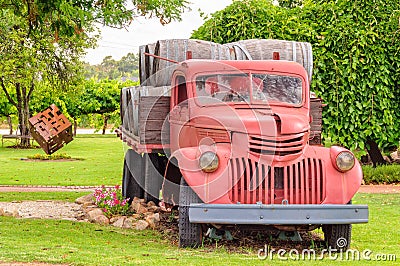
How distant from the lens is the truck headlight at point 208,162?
7410 mm

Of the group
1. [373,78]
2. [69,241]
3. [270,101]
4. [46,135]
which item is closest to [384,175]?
[373,78]

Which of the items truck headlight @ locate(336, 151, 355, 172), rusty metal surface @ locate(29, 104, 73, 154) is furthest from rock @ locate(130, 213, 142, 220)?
rusty metal surface @ locate(29, 104, 73, 154)

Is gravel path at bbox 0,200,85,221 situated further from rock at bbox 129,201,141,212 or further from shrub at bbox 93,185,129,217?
rock at bbox 129,201,141,212

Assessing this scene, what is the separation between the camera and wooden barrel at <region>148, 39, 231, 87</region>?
10211 mm

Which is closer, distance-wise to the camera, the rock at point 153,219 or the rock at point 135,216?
the rock at point 153,219

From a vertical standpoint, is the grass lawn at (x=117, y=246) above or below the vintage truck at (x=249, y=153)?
below

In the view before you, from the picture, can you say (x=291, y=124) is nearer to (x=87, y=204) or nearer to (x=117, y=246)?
(x=117, y=246)

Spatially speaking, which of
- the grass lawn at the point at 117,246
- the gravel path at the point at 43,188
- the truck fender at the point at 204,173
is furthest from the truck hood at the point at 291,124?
the gravel path at the point at 43,188

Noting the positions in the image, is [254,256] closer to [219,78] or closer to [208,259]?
[208,259]

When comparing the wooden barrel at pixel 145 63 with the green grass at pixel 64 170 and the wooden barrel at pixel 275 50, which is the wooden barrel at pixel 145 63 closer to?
the wooden barrel at pixel 275 50

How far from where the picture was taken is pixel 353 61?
1593 centimetres

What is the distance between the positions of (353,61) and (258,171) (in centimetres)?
912

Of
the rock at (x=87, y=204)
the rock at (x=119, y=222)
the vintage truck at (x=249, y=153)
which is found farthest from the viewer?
the rock at (x=87, y=204)

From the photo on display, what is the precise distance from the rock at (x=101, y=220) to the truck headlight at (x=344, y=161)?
382 cm
